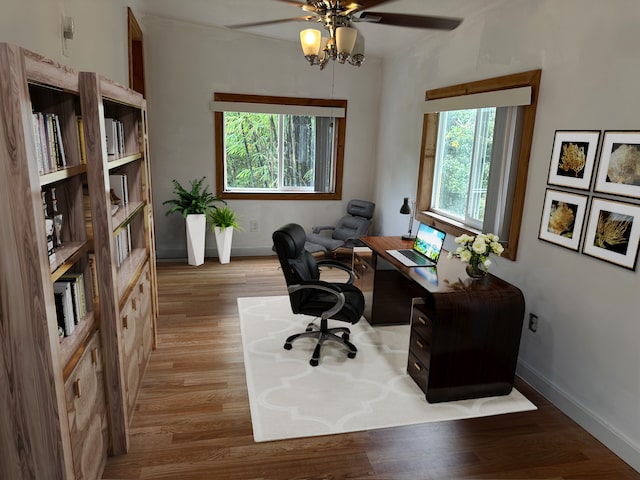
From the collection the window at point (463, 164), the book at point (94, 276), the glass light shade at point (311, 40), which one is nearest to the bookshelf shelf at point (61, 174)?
the book at point (94, 276)

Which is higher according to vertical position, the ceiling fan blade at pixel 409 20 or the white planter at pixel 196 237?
the ceiling fan blade at pixel 409 20

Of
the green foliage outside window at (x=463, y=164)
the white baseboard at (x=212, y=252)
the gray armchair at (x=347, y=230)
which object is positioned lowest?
the white baseboard at (x=212, y=252)

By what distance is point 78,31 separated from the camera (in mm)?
2838

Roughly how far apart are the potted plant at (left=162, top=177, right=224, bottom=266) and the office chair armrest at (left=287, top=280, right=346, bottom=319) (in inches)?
107

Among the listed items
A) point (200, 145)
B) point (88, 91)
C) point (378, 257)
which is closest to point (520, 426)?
point (378, 257)

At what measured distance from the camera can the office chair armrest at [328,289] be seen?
317cm

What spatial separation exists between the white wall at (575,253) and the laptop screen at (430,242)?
19.6 inches

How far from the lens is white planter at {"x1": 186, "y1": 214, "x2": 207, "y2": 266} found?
5535mm

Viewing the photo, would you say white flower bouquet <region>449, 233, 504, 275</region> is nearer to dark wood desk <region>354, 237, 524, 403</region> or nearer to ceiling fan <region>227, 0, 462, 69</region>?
dark wood desk <region>354, 237, 524, 403</region>

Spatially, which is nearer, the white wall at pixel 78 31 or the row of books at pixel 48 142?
the row of books at pixel 48 142

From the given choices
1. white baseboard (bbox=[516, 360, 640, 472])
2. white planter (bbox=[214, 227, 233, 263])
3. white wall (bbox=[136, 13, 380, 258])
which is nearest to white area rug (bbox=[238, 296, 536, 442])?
white baseboard (bbox=[516, 360, 640, 472])

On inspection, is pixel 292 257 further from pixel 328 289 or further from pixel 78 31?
pixel 78 31

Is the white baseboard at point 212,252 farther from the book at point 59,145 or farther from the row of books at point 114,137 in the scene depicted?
the book at point 59,145

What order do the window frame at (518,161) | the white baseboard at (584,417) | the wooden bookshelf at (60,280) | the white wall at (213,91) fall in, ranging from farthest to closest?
the white wall at (213,91) < the window frame at (518,161) < the white baseboard at (584,417) < the wooden bookshelf at (60,280)
